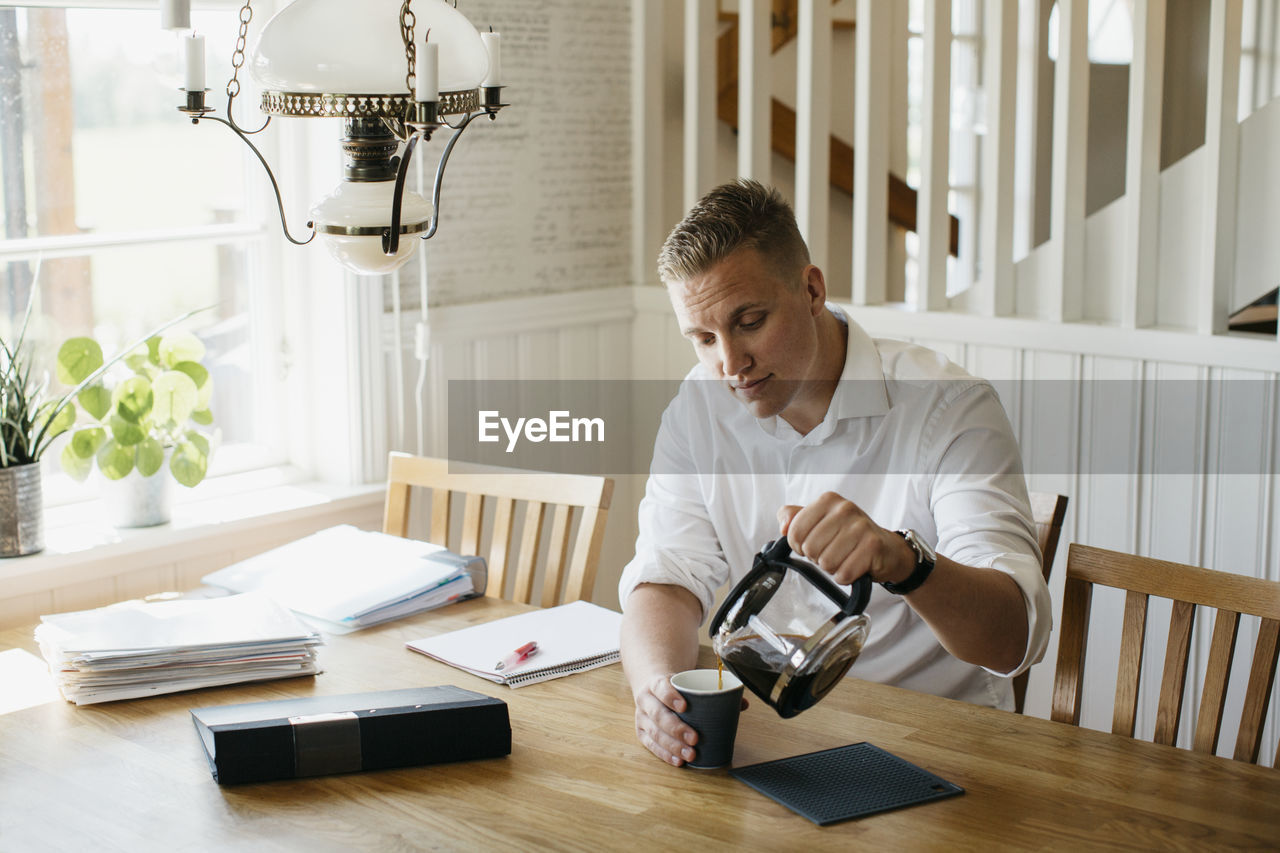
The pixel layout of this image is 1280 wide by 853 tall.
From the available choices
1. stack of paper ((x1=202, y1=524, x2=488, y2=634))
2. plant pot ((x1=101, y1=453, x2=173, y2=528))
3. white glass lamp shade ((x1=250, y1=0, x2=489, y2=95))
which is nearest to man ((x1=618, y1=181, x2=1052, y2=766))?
stack of paper ((x1=202, y1=524, x2=488, y2=634))

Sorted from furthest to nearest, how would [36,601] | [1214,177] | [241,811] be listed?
[1214,177] < [36,601] < [241,811]

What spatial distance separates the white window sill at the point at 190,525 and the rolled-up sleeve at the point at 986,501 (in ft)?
4.59

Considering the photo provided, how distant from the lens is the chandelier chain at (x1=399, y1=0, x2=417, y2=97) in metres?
1.32

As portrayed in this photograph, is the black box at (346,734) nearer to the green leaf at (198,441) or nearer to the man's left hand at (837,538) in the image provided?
the man's left hand at (837,538)

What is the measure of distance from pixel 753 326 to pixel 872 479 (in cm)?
30

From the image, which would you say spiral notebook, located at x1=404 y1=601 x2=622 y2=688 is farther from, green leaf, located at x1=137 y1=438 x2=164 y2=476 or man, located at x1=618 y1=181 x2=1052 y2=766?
green leaf, located at x1=137 y1=438 x2=164 y2=476

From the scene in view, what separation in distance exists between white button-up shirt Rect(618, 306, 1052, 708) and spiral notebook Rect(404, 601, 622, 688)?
85 millimetres

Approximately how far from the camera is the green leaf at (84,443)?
2398 millimetres

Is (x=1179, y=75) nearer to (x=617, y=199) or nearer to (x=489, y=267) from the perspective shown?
(x=617, y=199)

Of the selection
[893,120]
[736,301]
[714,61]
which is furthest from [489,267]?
[893,120]

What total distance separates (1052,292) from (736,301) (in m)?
1.22

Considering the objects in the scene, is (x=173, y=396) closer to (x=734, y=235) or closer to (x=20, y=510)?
(x=20, y=510)

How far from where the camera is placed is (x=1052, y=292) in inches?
112

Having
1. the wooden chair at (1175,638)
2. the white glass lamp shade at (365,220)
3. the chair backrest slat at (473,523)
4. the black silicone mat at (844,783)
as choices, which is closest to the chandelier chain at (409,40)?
→ the white glass lamp shade at (365,220)
